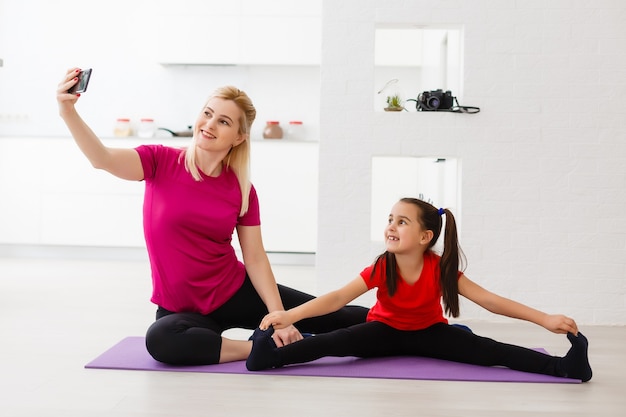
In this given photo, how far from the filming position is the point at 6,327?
Answer: 10.3ft

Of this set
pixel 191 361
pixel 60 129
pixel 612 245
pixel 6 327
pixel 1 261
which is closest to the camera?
pixel 191 361

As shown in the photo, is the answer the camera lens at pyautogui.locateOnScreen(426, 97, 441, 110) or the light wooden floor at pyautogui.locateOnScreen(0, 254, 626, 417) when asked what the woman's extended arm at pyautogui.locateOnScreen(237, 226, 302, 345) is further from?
the camera lens at pyautogui.locateOnScreen(426, 97, 441, 110)

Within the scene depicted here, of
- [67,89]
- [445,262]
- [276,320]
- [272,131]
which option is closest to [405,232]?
[445,262]

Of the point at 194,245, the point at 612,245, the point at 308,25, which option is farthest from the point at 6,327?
the point at 308,25

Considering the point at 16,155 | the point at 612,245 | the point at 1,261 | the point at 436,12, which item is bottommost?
the point at 1,261

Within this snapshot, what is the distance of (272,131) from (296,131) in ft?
0.80

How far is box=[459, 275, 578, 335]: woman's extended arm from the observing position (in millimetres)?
2375

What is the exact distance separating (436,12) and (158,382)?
2155 mm

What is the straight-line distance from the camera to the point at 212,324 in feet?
8.54

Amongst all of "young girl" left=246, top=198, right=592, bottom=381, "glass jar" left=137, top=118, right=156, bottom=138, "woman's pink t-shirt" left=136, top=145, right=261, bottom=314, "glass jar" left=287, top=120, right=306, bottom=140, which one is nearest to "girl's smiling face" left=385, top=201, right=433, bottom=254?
"young girl" left=246, top=198, right=592, bottom=381

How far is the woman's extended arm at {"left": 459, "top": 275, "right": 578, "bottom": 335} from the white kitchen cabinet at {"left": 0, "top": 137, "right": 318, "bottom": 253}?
3.32m

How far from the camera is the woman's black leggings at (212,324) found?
243cm

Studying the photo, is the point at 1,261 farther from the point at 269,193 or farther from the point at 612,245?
the point at 612,245

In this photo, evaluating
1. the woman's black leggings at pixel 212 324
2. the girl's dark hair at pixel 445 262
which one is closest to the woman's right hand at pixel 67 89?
the woman's black leggings at pixel 212 324
